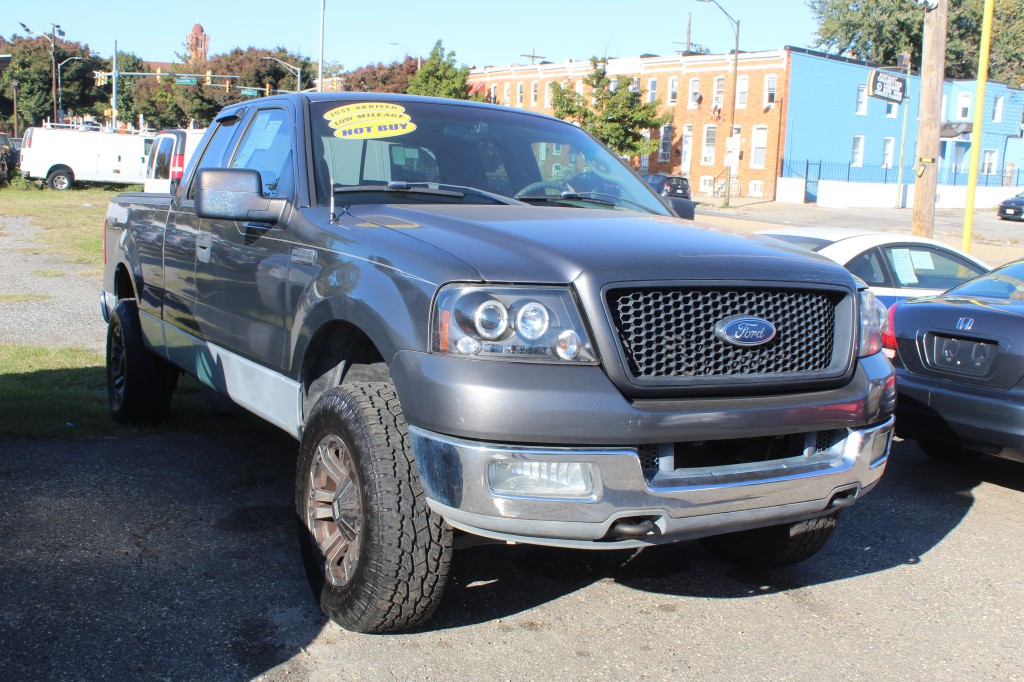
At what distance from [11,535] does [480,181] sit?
250 centimetres

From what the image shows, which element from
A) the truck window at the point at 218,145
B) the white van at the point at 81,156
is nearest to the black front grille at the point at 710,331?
the truck window at the point at 218,145

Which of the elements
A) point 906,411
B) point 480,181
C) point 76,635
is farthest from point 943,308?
point 76,635

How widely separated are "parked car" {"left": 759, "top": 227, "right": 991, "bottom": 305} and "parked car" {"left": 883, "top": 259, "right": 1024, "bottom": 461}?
7.37ft

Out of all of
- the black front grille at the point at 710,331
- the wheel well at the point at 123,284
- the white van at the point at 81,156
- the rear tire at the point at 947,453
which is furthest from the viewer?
the white van at the point at 81,156

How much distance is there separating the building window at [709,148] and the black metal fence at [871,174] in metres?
4.49

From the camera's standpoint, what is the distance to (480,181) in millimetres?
4387

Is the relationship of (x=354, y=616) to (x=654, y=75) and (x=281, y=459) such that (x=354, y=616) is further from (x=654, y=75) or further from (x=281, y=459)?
(x=654, y=75)

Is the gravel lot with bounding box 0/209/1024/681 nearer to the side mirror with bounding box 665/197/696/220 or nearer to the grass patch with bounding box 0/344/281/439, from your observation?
the grass patch with bounding box 0/344/281/439

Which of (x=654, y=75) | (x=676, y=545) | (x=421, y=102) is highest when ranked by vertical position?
(x=654, y=75)

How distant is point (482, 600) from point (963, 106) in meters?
60.7

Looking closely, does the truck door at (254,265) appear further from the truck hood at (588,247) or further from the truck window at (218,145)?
the truck hood at (588,247)

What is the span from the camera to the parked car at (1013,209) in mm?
40031

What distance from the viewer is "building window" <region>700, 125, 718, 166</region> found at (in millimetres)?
53000

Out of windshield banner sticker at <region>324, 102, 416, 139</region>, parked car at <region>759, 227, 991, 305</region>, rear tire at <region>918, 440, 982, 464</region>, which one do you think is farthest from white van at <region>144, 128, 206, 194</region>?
rear tire at <region>918, 440, 982, 464</region>
